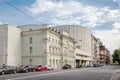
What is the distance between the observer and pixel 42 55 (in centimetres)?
6438

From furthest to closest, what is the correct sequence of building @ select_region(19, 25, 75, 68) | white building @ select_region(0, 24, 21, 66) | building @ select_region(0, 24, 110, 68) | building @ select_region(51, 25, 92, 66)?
1. building @ select_region(51, 25, 92, 66)
2. building @ select_region(19, 25, 75, 68)
3. building @ select_region(0, 24, 110, 68)
4. white building @ select_region(0, 24, 21, 66)

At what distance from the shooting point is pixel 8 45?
61.7m

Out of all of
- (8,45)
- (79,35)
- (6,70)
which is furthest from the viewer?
(79,35)

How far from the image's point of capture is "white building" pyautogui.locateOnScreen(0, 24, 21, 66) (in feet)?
200

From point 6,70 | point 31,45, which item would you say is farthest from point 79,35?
point 6,70

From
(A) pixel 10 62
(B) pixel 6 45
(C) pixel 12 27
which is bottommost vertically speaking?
(A) pixel 10 62

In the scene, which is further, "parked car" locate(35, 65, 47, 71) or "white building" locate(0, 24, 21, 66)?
"white building" locate(0, 24, 21, 66)

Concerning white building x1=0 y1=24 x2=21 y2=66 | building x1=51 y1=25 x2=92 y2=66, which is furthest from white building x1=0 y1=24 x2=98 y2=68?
building x1=51 y1=25 x2=92 y2=66

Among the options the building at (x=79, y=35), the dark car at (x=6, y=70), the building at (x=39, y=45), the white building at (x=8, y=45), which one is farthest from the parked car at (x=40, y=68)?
the building at (x=79, y=35)

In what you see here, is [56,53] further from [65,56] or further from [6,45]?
[6,45]

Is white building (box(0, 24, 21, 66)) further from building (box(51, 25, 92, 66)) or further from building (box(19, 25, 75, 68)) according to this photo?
building (box(51, 25, 92, 66))

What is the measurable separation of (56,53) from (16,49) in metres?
12.7

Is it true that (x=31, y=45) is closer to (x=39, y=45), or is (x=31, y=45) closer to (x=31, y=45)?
(x=31, y=45)

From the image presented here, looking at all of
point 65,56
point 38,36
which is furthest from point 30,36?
point 65,56
